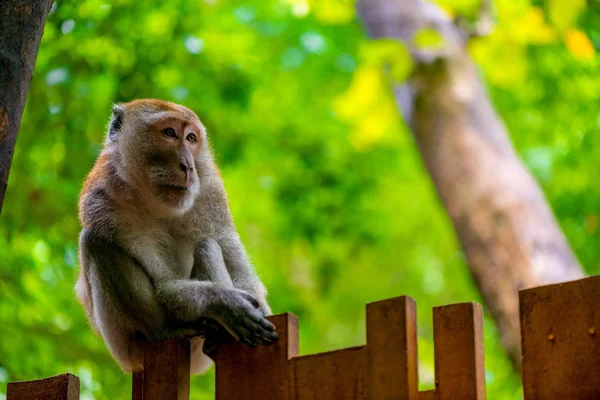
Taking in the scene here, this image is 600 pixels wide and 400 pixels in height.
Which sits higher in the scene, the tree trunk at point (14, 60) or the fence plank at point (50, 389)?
the tree trunk at point (14, 60)

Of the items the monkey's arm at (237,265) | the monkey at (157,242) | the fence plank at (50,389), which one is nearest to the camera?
the fence plank at (50,389)

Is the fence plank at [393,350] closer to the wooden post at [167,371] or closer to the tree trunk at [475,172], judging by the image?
the wooden post at [167,371]

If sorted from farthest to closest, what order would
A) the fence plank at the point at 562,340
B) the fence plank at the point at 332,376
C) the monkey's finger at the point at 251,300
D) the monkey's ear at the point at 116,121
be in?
the monkey's ear at the point at 116,121, the monkey's finger at the point at 251,300, the fence plank at the point at 332,376, the fence plank at the point at 562,340

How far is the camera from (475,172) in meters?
7.97

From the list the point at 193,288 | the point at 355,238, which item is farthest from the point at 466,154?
the point at 193,288

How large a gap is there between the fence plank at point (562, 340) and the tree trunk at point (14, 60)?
1658 millimetres

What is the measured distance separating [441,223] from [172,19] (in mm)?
7684

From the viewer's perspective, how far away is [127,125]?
512 centimetres

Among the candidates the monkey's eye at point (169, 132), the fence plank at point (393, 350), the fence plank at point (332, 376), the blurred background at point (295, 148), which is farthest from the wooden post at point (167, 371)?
the blurred background at point (295, 148)

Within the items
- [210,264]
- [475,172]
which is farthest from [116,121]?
[475,172]

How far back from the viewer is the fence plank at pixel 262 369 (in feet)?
10.7

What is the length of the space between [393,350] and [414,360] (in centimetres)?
7

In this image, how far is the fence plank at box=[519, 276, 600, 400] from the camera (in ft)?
9.16

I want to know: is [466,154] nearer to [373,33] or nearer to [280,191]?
[373,33]
